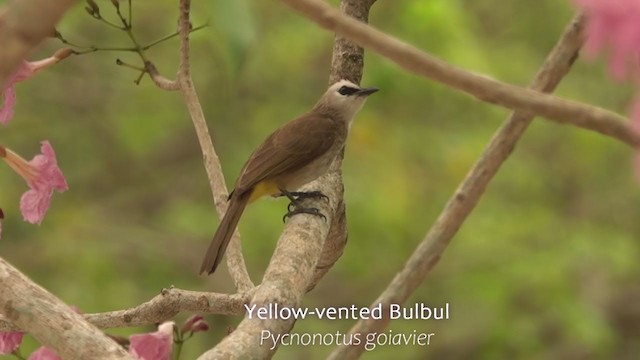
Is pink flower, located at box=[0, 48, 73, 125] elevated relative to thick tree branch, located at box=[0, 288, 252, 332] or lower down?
elevated

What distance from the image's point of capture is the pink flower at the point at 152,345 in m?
1.79

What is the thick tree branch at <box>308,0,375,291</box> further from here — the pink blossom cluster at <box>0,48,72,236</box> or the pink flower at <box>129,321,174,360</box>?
the pink blossom cluster at <box>0,48,72,236</box>

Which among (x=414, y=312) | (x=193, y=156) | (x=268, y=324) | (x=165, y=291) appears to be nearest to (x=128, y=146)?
(x=193, y=156)

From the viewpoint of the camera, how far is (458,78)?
3.44 feet

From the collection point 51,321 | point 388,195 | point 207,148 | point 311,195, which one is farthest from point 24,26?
point 388,195

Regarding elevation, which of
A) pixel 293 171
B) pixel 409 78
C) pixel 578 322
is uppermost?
pixel 409 78

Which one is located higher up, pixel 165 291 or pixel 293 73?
pixel 293 73

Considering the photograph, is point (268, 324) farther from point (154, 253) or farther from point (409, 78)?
point (154, 253)

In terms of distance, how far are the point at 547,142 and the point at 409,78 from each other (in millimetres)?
1433

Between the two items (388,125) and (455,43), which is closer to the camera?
(455,43)

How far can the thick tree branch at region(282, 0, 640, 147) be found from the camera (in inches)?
40.3

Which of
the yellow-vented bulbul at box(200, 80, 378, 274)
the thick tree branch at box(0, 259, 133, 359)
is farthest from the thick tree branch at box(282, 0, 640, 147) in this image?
the yellow-vented bulbul at box(200, 80, 378, 274)

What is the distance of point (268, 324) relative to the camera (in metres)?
1.52

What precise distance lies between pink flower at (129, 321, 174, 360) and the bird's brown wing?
112cm
